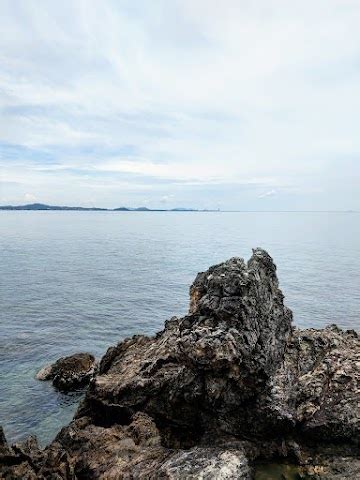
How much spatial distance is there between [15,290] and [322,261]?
66.1 m

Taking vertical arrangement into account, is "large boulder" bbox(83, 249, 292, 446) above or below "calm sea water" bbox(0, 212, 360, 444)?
above

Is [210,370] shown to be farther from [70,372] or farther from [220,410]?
[70,372]

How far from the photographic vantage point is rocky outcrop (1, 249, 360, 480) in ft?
54.9

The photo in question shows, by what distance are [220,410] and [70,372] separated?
15.8 metres

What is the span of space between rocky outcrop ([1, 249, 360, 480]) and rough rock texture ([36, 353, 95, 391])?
27.8ft

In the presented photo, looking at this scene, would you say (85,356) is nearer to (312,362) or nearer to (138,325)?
(138,325)

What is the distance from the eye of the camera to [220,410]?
1881 centimetres

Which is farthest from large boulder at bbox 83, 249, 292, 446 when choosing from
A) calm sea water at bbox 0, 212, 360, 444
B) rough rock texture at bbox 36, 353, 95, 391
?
rough rock texture at bbox 36, 353, 95, 391

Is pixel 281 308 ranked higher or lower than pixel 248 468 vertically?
higher

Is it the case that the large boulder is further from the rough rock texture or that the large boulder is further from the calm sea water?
the rough rock texture

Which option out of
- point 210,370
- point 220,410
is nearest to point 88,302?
point 220,410

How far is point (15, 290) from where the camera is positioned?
2383 inches

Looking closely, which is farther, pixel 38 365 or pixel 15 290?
pixel 15 290

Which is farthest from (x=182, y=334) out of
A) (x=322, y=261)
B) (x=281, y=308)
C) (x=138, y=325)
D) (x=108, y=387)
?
(x=322, y=261)
